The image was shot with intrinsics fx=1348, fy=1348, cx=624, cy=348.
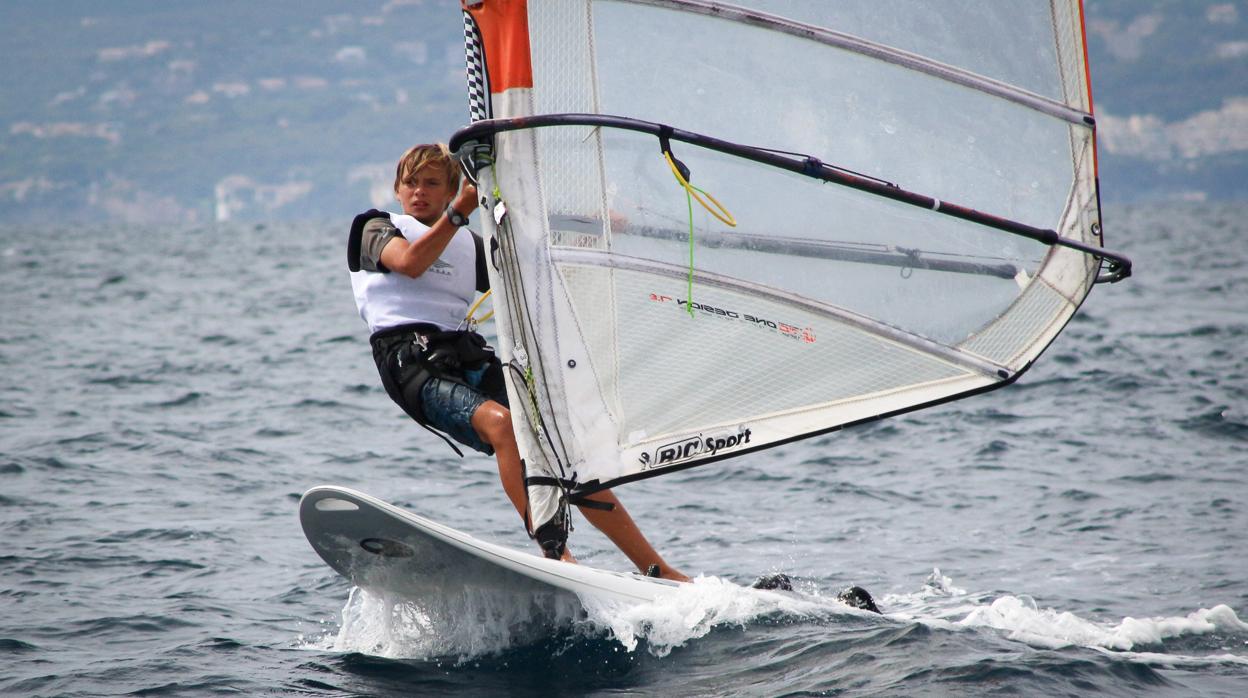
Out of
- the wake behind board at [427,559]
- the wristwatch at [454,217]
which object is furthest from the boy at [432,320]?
the wristwatch at [454,217]

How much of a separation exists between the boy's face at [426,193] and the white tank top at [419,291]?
0.05 meters

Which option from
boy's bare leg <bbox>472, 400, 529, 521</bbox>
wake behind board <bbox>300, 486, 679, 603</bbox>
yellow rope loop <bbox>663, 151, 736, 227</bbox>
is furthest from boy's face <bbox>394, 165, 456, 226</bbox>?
wake behind board <bbox>300, 486, 679, 603</bbox>

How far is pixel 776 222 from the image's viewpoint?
5.27 meters

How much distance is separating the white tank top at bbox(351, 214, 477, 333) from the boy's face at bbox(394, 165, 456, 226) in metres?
0.05

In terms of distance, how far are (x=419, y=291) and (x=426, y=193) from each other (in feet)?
1.31

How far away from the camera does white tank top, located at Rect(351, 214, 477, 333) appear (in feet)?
18.0

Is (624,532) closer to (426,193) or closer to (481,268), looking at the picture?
Answer: (481,268)

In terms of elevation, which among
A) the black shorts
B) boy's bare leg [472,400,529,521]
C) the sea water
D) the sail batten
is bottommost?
the sea water

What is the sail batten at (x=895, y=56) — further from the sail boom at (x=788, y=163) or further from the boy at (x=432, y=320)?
the boy at (x=432, y=320)

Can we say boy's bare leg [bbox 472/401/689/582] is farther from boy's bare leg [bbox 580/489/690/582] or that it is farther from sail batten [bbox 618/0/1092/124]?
sail batten [bbox 618/0/1092/124]

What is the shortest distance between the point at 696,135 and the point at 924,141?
0.96 meters

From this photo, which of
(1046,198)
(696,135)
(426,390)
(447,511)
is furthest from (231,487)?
(1046,198)

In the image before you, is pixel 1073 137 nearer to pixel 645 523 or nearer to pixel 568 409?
pixel 568 409

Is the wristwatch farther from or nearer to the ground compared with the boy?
farther from the ground
